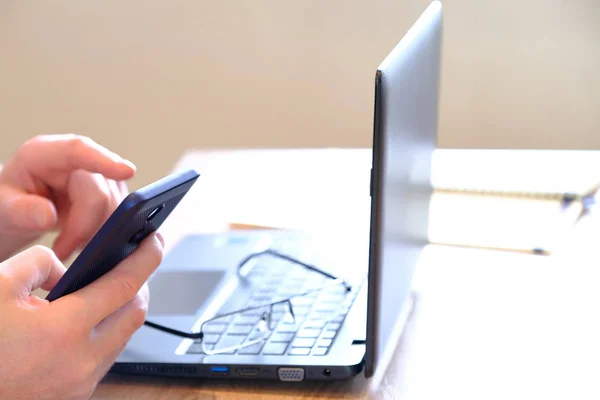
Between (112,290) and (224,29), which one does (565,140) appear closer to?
(224,29)

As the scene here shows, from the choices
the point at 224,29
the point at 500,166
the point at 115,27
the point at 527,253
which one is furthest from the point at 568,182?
the point at 115,27

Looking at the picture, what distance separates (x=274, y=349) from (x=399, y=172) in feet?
0.70

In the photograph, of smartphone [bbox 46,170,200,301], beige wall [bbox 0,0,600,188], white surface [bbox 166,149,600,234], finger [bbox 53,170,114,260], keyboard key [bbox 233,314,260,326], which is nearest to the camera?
smartphone [bbox 46,170,200,301]

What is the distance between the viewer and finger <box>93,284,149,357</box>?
651mm

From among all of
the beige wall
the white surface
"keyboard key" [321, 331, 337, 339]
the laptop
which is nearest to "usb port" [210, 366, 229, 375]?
the laptop

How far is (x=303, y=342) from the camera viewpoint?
75 cm

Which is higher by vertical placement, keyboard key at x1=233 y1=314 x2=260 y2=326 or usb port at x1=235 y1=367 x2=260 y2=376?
keyboard key at x1=233 y1=314 x2=260 y2=326

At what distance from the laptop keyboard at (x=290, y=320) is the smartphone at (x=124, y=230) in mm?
148

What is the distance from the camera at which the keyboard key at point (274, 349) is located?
2.40 ft

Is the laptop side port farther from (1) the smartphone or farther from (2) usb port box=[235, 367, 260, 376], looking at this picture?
(1) the smartphone

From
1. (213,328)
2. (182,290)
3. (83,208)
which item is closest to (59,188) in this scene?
(83,208)

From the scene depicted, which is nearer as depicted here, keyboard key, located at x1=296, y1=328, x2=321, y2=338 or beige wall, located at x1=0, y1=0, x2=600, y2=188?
keyboard key, located at x1=296, y1=328, x2=321, y2=338

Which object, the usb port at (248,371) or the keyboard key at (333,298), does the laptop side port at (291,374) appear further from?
the keyboard key at (333,298)

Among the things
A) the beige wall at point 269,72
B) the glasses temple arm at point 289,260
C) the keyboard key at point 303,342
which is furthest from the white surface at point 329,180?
the beige wall at point 269,72
